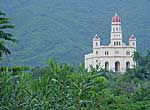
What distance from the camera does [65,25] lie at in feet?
426

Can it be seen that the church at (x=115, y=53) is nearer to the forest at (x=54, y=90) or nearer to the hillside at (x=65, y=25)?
the hillside at (x=65, y=25)

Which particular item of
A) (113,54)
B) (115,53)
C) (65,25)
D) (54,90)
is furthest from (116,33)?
(54,90)

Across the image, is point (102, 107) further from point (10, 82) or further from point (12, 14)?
point (12, 14)

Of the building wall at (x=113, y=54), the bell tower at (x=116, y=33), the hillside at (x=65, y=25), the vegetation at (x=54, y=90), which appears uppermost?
the hillside at (x=65, y=25)

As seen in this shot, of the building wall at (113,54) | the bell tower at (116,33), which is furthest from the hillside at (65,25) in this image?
the bell tower at (116,33)

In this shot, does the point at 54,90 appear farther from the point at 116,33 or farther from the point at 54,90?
the point at 116,33

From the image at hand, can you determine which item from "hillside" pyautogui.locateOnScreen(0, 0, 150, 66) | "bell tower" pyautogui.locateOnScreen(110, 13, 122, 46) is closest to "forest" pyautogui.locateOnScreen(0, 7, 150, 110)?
"bell tower" pyautogui.locateOnScreen(110, 13, 122, 46)

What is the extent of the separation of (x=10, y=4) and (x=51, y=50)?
36377mm

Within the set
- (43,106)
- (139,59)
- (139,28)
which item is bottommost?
(43,106)

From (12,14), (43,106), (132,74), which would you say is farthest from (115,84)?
(12,14)

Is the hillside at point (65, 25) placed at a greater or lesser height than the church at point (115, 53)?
greater

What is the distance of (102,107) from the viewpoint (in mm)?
40906

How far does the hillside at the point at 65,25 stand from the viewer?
110812 millimetres

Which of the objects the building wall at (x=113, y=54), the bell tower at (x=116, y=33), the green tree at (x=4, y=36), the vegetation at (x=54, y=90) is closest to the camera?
the green tree at (x=4, y=36)
